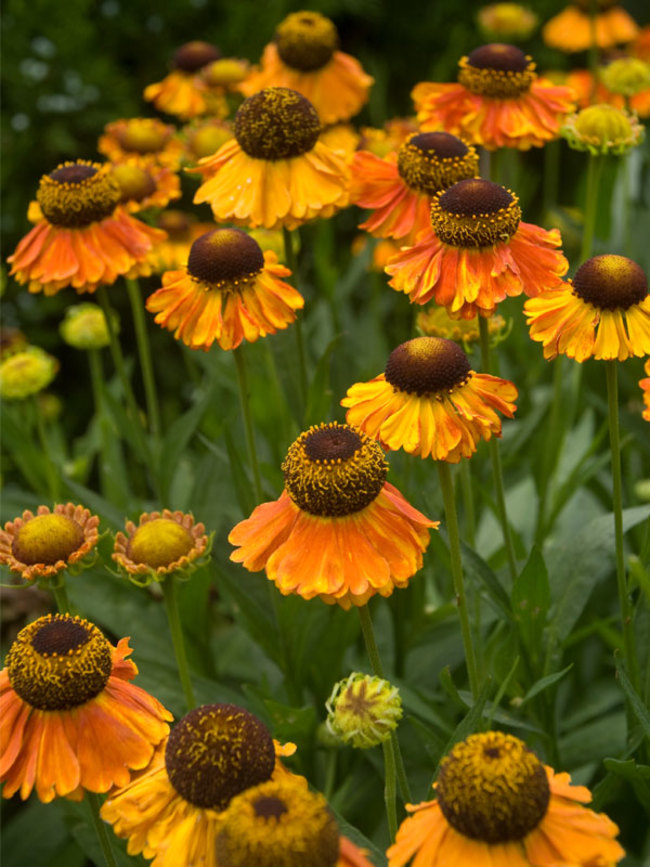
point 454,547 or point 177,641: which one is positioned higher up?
point 454,547

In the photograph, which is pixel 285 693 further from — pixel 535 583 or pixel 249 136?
pixel 249 136

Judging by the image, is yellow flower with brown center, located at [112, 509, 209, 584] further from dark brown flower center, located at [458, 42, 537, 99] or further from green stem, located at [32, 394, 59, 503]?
dark brown flower center, located at [458, 42, 537, 99]

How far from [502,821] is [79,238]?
3.34 feet

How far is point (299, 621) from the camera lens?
5.07ft

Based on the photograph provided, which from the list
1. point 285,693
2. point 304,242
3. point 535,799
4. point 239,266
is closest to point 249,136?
point 239,266

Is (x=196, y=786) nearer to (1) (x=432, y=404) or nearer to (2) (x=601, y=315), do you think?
(1) (x=432, y=404)

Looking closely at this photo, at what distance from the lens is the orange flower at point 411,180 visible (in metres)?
1.46

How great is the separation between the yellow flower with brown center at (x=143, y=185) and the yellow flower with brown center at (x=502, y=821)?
1.15 m

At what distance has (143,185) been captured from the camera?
1824 mm

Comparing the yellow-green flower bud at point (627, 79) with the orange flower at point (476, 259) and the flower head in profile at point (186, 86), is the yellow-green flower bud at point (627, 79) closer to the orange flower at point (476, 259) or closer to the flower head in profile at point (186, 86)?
the flower head in profile at point (186, 86)

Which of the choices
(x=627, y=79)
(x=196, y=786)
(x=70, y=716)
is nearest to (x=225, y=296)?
(x=70, y=716)

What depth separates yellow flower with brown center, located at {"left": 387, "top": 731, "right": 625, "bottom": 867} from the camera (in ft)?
2.63

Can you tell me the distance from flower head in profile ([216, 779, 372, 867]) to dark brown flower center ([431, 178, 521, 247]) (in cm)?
66

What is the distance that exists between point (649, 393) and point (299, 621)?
0.56 m
